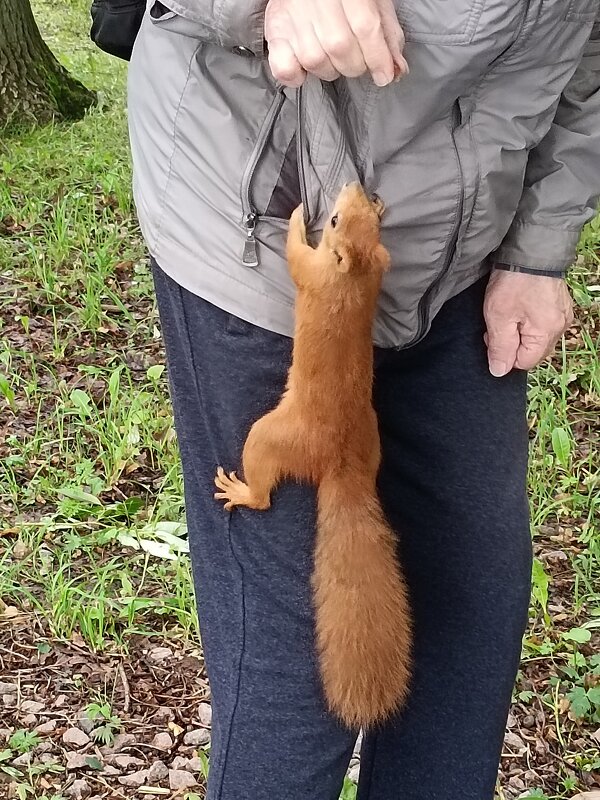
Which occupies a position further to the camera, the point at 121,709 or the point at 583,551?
the point at 583,551

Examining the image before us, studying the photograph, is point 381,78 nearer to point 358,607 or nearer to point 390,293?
point 390,293

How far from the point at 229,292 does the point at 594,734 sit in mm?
1495

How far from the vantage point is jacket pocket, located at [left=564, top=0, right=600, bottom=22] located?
944 millimetres

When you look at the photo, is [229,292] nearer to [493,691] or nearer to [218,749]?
[218,749]

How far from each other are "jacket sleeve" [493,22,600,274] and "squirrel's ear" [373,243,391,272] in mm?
266

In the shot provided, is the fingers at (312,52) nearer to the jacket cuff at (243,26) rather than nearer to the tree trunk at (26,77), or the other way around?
the jacket cuff at (243,26)

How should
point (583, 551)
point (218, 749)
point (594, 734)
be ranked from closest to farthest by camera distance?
point (218, 749) → point (594, 734) → point (583, 551)

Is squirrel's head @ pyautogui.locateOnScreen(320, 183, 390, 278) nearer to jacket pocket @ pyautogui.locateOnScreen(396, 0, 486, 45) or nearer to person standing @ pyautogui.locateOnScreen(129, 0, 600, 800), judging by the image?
person standing @ pyautogui.locateOnScreen(129, 0, 600, 800)

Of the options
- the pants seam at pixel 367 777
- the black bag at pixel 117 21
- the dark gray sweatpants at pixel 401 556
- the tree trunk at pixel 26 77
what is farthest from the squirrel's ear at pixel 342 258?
the tree trunk at pixel 26 77

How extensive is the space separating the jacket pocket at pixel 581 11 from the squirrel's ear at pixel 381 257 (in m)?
0.30

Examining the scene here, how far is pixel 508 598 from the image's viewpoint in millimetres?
1181

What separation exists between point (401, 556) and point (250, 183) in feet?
1.78

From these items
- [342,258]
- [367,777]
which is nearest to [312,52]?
[342,258]

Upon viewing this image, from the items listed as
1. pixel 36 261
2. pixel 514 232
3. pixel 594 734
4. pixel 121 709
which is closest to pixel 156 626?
pixel 121 709
